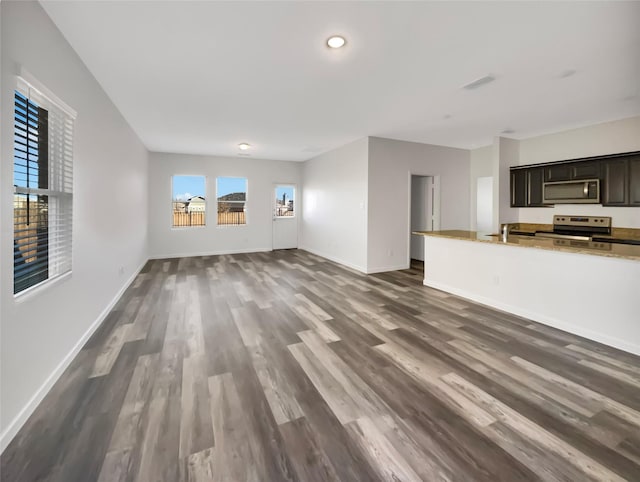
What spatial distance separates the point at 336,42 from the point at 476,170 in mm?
5630

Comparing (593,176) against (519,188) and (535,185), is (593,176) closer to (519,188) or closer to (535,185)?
(535,185)

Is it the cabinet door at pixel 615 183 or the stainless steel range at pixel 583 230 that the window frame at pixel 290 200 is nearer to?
the stainless steel range at pixel 583 230

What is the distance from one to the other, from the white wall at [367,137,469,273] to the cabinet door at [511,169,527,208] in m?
1.16

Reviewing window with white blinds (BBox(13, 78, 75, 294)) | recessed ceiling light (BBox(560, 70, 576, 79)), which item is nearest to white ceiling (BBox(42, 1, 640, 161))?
recessed ceiling light (BBox(560, 70, 576, 79))

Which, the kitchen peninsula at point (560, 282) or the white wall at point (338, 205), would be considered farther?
the white wall at point (338, 205)

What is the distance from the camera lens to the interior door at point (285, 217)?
348 inches

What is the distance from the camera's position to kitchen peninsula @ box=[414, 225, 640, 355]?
278cm

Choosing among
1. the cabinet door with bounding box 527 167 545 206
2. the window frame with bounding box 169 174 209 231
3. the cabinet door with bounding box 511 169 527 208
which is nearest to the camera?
the cabinet door with bounding box 527 167 545 206

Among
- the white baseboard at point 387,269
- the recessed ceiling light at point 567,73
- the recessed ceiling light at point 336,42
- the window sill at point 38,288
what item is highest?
the recessed ceiling light at point 567,73

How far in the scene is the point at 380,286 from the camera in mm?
4949

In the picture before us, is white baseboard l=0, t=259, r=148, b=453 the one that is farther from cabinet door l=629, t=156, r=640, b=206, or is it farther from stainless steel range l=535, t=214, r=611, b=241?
cabinet door l=629, t=156, r=640, b=206

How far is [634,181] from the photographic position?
14.4 feet

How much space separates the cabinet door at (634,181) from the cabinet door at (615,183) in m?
0.04

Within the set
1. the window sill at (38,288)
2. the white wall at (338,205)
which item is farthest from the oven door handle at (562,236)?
the window sill at (38,288)
